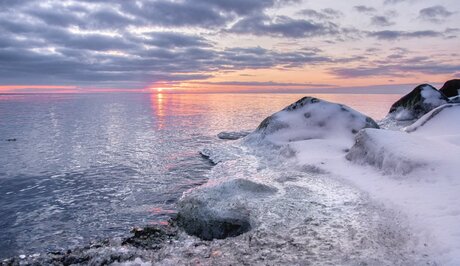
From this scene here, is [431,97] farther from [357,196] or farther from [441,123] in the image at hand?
[357,196]

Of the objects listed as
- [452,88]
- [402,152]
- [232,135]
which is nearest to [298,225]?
[402,152]

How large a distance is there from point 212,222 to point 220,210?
0.50 m

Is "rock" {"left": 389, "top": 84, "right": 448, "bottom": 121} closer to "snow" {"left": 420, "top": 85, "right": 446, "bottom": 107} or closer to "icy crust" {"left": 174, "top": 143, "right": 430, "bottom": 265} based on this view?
"snow" {"left": 420, "top": 85, "right": 446, "bottom": 107}

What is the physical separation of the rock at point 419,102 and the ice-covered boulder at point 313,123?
9274mm

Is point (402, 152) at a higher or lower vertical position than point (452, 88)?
lower

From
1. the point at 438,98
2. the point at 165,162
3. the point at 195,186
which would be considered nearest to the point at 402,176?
the point at 195,186

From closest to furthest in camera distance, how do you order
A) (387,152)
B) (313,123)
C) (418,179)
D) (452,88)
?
(418,179)
(387,152)
(313,123)
(452,88)

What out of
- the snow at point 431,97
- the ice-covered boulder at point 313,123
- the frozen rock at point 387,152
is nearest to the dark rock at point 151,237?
the frozen rock at point 387,152

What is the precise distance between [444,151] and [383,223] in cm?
459

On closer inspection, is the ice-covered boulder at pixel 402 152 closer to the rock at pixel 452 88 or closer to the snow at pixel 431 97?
the snow at pixel 431 97

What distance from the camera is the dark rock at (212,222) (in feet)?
26.6

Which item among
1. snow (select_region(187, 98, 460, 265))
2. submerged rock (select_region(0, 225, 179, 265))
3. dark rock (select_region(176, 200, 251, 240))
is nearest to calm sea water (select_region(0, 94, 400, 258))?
submerged rock (select_region(0, 225, 179, 265))

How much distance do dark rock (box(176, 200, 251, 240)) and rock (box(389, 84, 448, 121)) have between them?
74.6ft

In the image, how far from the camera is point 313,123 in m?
19.1
